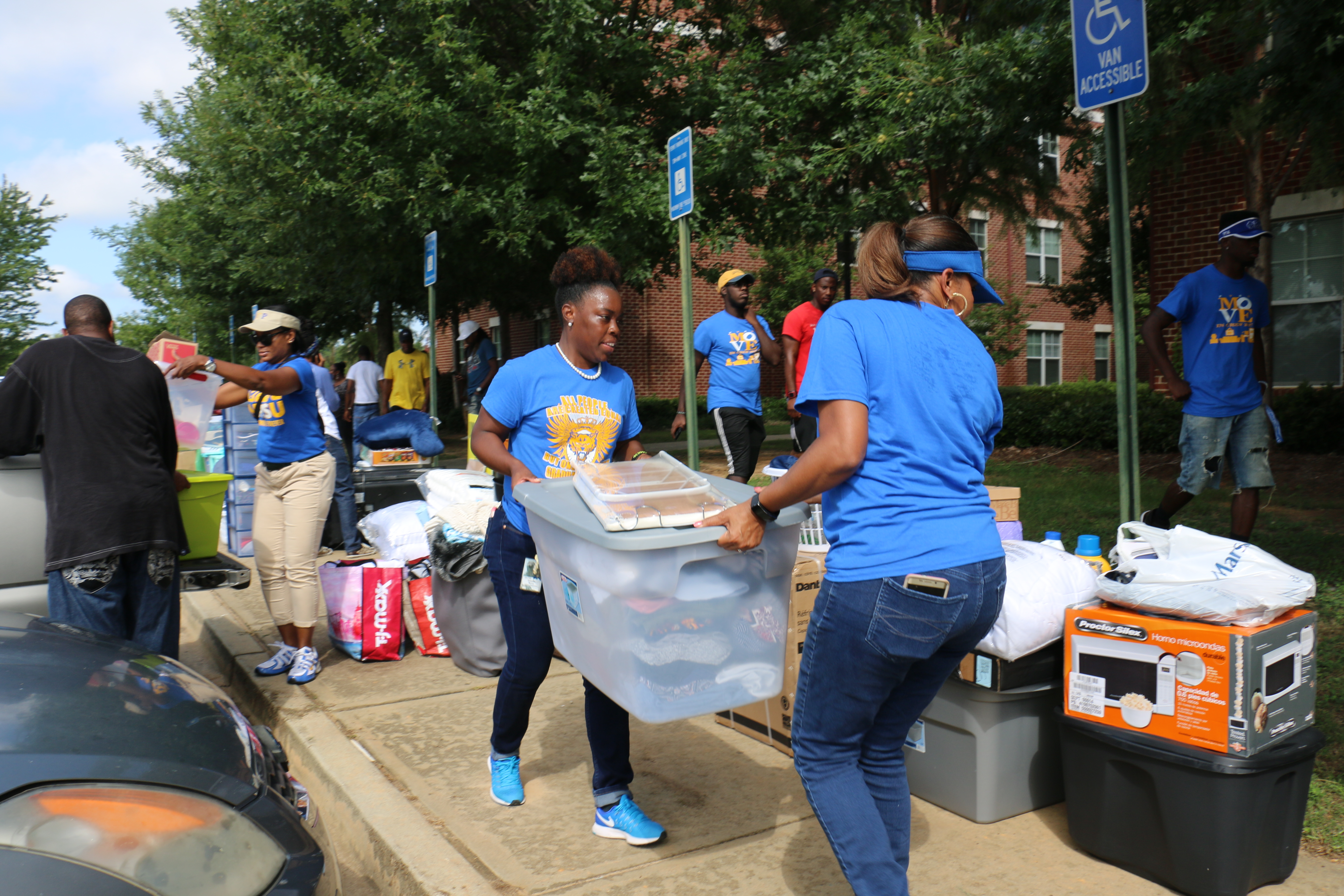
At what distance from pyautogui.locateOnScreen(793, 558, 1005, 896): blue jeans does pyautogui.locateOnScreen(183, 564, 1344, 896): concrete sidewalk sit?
2.19ft

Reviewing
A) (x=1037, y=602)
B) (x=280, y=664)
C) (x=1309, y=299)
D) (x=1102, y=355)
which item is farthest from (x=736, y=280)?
(x=1102, y=355)

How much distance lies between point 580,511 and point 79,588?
242cm

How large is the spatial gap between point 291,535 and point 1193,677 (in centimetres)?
436

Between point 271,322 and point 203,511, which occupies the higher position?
→ point 271,322

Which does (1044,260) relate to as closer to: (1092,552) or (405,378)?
(405,378)

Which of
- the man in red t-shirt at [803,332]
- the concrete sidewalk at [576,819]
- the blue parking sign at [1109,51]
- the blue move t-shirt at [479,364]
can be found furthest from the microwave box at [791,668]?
the blue move t-shirt at [479,364]

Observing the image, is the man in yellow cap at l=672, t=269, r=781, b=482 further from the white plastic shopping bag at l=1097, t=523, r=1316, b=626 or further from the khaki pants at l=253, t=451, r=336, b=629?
the white plastic shopping bag at l=1097, t=523, r=1316, b=626

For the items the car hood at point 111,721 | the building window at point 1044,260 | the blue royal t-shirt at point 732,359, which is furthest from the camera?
the building window at point 1044,260

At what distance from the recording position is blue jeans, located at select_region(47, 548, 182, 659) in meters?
3.86

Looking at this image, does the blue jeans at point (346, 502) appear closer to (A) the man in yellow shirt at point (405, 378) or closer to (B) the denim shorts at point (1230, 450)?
(A) the man in yellow shirt at point (405, 378)

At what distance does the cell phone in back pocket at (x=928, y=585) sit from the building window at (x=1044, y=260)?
97.6 ft

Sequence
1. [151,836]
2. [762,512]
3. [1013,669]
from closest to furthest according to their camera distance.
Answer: [151,836]
[762,512]
[1013,669]

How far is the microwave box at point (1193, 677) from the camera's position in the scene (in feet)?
8.91

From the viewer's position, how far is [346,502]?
886 centimetres
